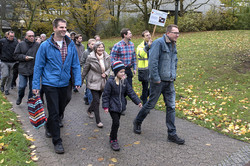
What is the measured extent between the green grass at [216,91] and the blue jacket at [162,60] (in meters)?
1.95

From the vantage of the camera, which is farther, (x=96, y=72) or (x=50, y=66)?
(x=96, y=72)

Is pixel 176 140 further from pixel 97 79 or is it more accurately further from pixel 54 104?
pixel 54 104

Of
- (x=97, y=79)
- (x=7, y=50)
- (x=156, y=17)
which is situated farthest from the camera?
(x=7, y=50)

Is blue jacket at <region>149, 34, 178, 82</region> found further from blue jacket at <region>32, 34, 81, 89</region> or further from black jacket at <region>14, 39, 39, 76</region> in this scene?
black jacket at <region>14, 39, 39, 76</region>

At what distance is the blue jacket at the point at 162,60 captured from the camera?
15.4 ft

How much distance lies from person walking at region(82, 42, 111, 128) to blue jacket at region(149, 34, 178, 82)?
4.84ft

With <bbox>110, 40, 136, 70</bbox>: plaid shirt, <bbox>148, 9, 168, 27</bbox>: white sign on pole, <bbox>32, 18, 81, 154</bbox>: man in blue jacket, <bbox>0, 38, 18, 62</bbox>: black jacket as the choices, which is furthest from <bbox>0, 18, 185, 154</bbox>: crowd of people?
<bbox>0, 38, 18, 62</bbox>: black jacket

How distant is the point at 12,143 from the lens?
4.63 meters

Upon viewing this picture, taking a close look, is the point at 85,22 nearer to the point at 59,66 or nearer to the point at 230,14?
the point at 230,14

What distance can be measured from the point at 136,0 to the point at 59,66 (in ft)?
92.9

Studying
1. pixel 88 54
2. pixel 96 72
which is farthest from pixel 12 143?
pixel 88 54

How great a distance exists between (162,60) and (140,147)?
1.70 metres

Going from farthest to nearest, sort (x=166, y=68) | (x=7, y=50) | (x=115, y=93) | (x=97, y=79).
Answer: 1. (x=7, y=50)
2. (x=97, y=79)
3. (x=166, y=68)
4. (x=115, y=93)

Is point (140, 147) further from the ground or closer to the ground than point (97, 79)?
closer to the ground
